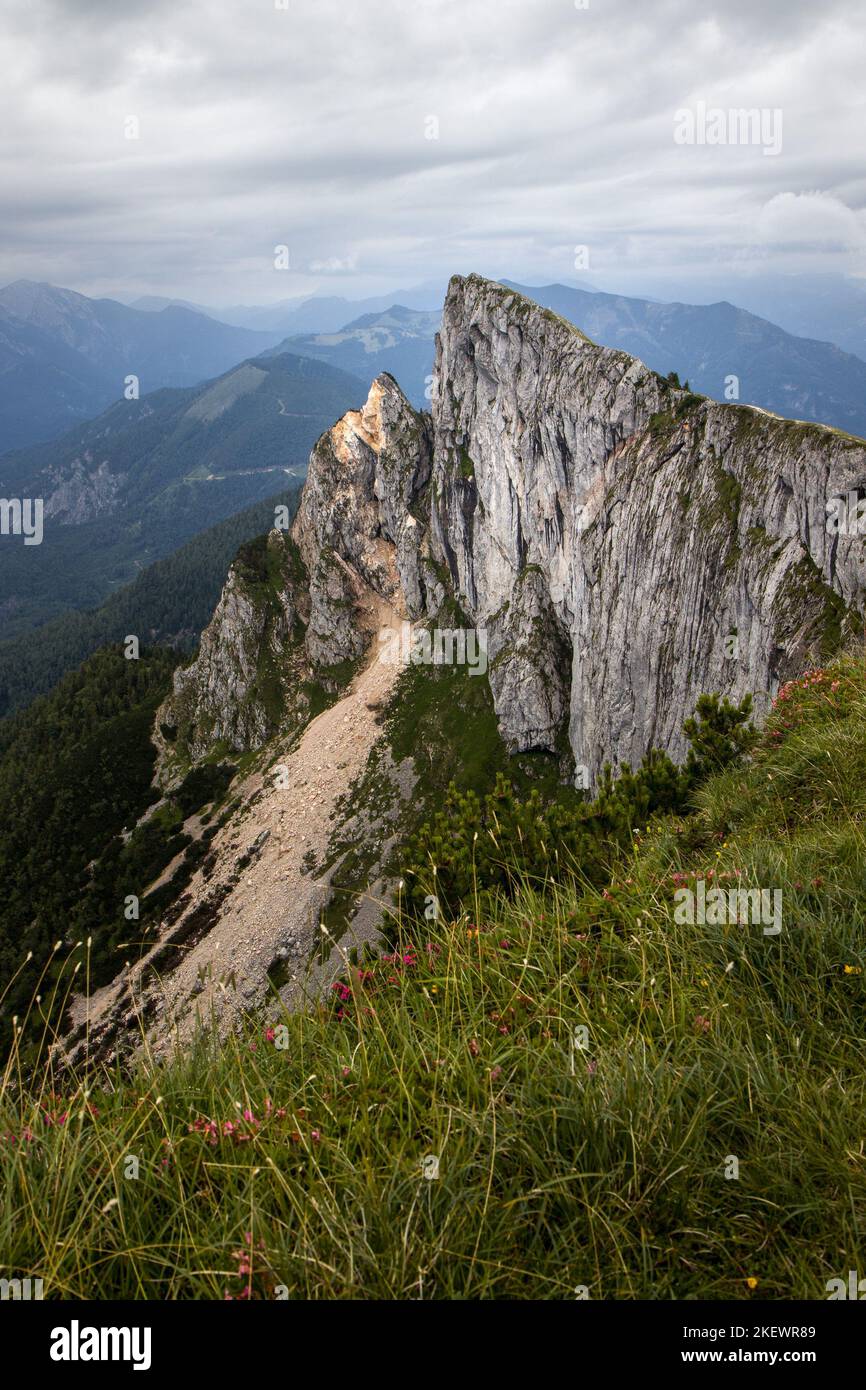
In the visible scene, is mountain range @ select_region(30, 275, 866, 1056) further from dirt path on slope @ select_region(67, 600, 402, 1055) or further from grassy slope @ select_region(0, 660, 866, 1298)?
grassy slope @ select_region(0, 660, 866, 1298)

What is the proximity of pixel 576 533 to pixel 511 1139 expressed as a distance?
7451 cm

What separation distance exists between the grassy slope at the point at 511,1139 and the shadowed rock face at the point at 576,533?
3453cm

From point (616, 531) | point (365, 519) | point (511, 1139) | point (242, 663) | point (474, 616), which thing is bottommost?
point (242, 663)

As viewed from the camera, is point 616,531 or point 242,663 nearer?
point 616,531

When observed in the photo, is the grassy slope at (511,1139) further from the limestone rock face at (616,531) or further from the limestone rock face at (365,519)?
the limestone rock face at (365,519)

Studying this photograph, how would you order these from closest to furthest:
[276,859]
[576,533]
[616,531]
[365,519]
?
1. [616,531]
2. [576,533]
3. [276,859]
4. [365,519]

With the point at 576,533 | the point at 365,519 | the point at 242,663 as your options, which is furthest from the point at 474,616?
the point at 242,663

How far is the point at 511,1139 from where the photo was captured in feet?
11.6

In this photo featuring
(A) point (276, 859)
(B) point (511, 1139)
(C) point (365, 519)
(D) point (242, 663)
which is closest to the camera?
(B) point (511, 1139)

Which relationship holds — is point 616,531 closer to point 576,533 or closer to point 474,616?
point 576,533

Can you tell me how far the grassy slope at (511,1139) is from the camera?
3.10 metres

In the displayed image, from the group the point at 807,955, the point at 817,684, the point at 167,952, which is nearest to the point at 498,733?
the point at 167,952

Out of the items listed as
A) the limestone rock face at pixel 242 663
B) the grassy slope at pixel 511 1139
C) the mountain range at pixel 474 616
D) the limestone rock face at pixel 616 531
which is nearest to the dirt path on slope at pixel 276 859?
the mountain range at pixel 474 616
